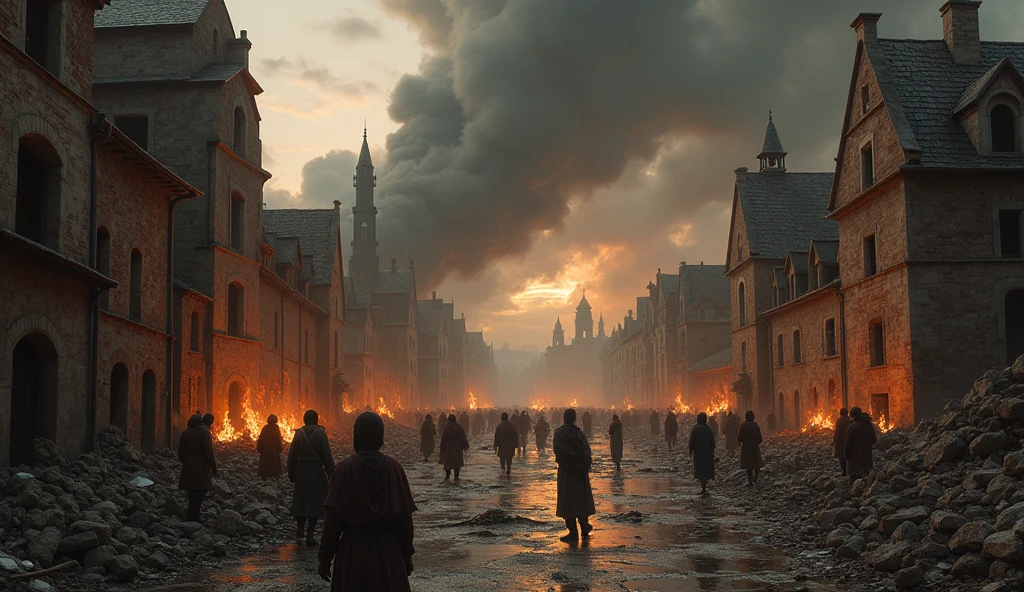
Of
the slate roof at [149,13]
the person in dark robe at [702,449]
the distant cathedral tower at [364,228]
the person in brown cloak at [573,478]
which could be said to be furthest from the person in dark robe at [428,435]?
the distant cathedral tower at [364,228]

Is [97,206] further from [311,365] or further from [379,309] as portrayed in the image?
[379,309]

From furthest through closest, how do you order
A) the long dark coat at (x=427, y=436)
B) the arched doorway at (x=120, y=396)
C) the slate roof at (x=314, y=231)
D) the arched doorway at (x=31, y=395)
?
the slate roof at (x=314, y=231)
the long dark coat at (x=427, y=436)
the arched doorway at (x=120, y=396)
the arched doorway at (x=31, y=395)

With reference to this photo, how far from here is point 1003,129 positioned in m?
22.0

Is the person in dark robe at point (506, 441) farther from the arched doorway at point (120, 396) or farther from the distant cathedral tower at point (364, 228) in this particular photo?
the distant cathedral tower at point (364, 228)

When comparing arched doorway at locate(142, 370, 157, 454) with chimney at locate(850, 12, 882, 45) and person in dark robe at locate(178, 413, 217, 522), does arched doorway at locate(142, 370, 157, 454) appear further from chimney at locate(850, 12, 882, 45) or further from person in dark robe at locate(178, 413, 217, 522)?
chimney at locate(850, 12, 882, 45)

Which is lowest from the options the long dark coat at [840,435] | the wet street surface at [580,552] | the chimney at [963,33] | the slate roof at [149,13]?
the wet street surface at [580,552]

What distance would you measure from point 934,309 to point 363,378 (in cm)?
3569

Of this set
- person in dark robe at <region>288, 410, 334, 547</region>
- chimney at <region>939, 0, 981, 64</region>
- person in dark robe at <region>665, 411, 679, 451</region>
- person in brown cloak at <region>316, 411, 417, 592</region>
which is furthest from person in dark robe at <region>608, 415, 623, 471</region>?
person in brown cloak at <region>316, 411, 417, 592</region>

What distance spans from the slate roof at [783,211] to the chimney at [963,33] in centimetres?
A: 1310

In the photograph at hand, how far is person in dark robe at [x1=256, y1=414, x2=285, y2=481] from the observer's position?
623 inches

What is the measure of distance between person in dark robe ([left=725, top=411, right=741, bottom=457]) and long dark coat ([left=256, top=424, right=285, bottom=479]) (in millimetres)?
15400

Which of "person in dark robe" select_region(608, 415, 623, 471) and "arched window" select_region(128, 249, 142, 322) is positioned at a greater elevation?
"arched window" select_region(128, 249, 142, 322)

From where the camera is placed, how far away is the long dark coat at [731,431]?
27047 mm

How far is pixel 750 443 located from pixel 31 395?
1373 centimetres
